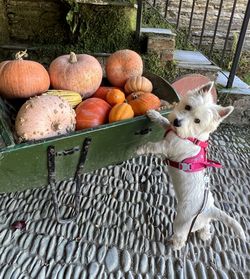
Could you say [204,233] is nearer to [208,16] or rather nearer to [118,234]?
[118,234]

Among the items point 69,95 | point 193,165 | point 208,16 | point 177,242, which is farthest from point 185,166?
point 208,16

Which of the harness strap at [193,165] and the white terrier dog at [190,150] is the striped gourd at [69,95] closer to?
the white terrier dog at [190,150]

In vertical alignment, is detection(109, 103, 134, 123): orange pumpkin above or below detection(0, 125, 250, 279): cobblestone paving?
above

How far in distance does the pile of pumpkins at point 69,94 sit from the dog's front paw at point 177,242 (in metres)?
0.84

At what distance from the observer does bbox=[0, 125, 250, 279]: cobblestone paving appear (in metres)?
2.01

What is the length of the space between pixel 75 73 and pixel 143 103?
439 mm

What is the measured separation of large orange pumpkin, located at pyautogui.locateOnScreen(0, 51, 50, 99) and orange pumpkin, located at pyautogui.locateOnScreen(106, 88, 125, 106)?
0.40 meters

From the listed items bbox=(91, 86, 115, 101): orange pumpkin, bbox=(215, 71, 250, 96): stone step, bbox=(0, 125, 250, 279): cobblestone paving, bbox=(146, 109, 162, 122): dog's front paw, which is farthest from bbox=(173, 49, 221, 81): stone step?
bbox=(146, 109, 162, 122): dog's front paw

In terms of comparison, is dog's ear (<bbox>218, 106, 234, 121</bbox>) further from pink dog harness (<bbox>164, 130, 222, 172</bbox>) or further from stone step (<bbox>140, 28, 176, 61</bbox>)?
stone step (<bbox>140, 28, 176, 61</bbox>)

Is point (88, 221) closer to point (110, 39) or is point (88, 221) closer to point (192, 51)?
point (110, 39)

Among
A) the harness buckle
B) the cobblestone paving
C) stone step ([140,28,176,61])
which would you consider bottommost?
the cobblestone paving

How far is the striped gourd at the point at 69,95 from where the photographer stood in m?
1.87

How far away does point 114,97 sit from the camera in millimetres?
1966

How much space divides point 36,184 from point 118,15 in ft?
7.11
